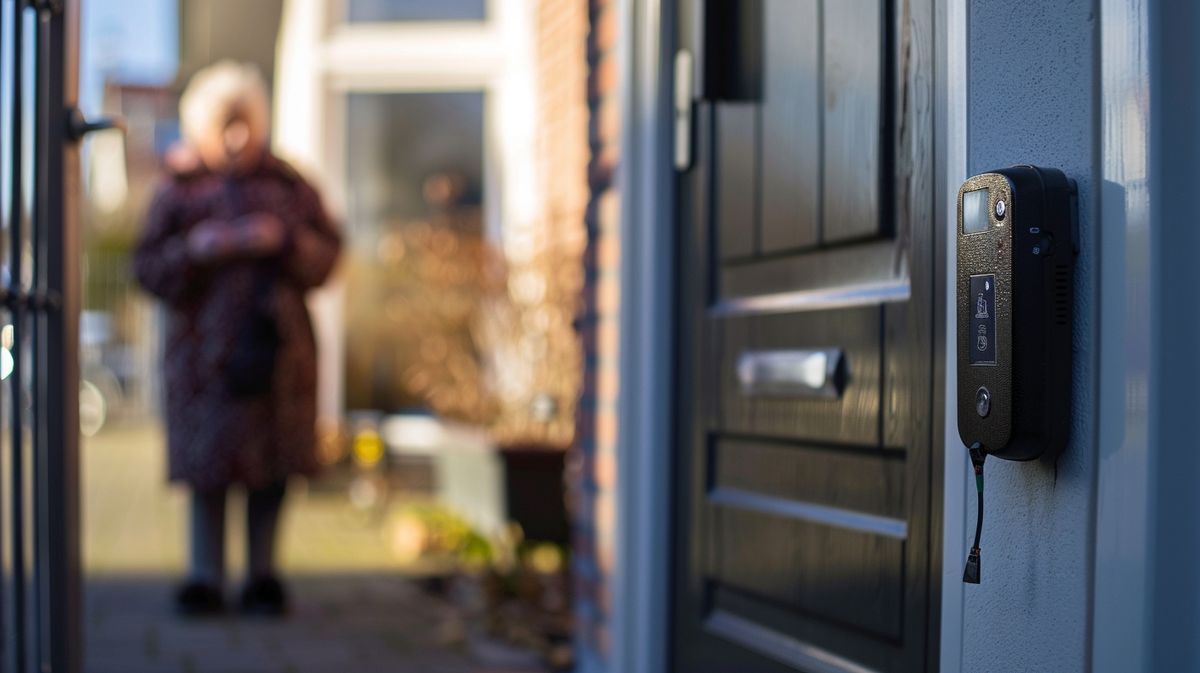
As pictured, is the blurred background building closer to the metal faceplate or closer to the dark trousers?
the dark trousers

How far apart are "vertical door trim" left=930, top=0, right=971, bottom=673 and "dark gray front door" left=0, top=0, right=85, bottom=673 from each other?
151cm

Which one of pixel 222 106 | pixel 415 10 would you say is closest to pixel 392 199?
pixel 415 10

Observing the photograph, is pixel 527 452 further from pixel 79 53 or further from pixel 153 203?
pixel 79 53

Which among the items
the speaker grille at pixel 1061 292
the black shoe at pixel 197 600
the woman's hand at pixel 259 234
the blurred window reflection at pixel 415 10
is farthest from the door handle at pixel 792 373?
the blurred window reflection at pixel 415 10

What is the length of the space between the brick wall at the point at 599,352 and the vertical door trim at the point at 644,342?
7cm

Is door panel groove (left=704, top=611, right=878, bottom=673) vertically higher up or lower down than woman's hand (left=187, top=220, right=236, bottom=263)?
lower down

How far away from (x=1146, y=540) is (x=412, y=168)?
661 centimetres

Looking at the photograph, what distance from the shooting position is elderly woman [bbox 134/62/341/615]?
14.3ft

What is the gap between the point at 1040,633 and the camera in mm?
1475

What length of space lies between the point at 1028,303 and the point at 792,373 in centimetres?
74

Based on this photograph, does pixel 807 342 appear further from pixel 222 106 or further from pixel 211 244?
pixel 222 106

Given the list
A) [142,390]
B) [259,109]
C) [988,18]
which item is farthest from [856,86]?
[142,390]

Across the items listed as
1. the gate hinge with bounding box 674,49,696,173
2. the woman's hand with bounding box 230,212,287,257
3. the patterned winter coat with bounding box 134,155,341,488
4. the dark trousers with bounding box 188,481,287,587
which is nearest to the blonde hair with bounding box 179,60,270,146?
the patterned winter coat with bounding box 134,155,341,488

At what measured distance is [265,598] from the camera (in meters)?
4.38
